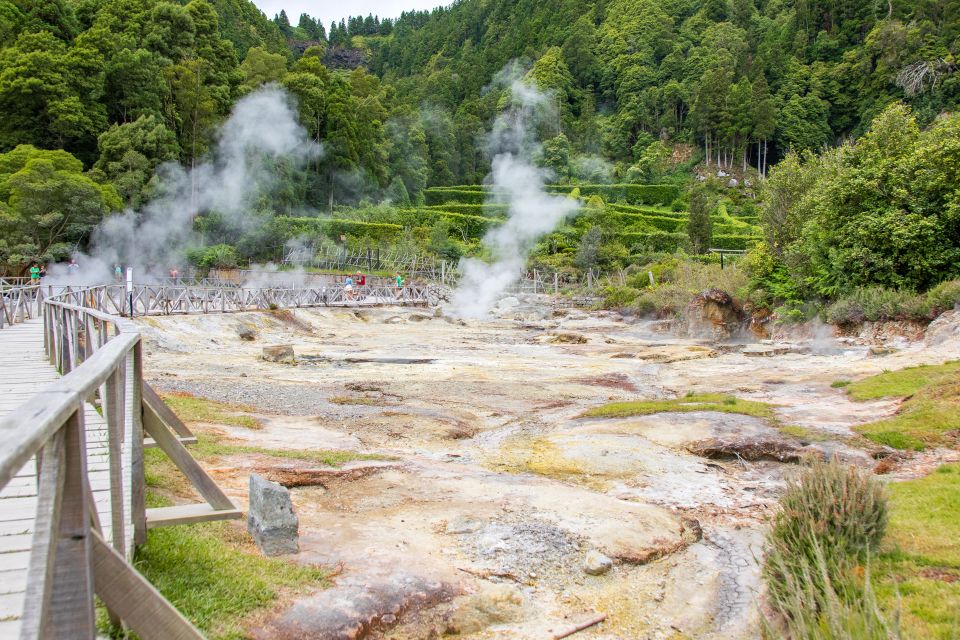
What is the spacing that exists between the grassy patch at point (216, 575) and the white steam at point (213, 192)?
97.4ft

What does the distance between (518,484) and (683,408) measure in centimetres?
540

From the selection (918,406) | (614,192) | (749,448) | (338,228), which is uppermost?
(614,192)

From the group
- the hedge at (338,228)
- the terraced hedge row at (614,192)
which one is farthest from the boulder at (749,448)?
the terraced hedge row at (614,192)

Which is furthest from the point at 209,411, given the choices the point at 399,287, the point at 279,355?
the point at 399,287

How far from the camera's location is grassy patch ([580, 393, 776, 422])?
12.2 metres

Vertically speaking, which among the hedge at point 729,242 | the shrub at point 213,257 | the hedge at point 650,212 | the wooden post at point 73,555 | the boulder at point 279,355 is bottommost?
the boulder at point 279,355

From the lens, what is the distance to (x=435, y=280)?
164ft

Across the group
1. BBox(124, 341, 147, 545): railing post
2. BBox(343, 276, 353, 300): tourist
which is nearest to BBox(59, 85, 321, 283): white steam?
BBox(343, 276, 353, 300): tourist

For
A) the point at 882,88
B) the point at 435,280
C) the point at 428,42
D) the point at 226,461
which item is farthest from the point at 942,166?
the point at 428,42

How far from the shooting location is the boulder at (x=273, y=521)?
5312 mm

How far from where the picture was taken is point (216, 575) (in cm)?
Answer: 455

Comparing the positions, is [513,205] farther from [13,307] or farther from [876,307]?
[13,307]

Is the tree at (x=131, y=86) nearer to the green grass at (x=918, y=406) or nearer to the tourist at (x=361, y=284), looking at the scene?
the tourist at (x=361, y=284)

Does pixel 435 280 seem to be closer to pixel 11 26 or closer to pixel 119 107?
pixel 119 107
